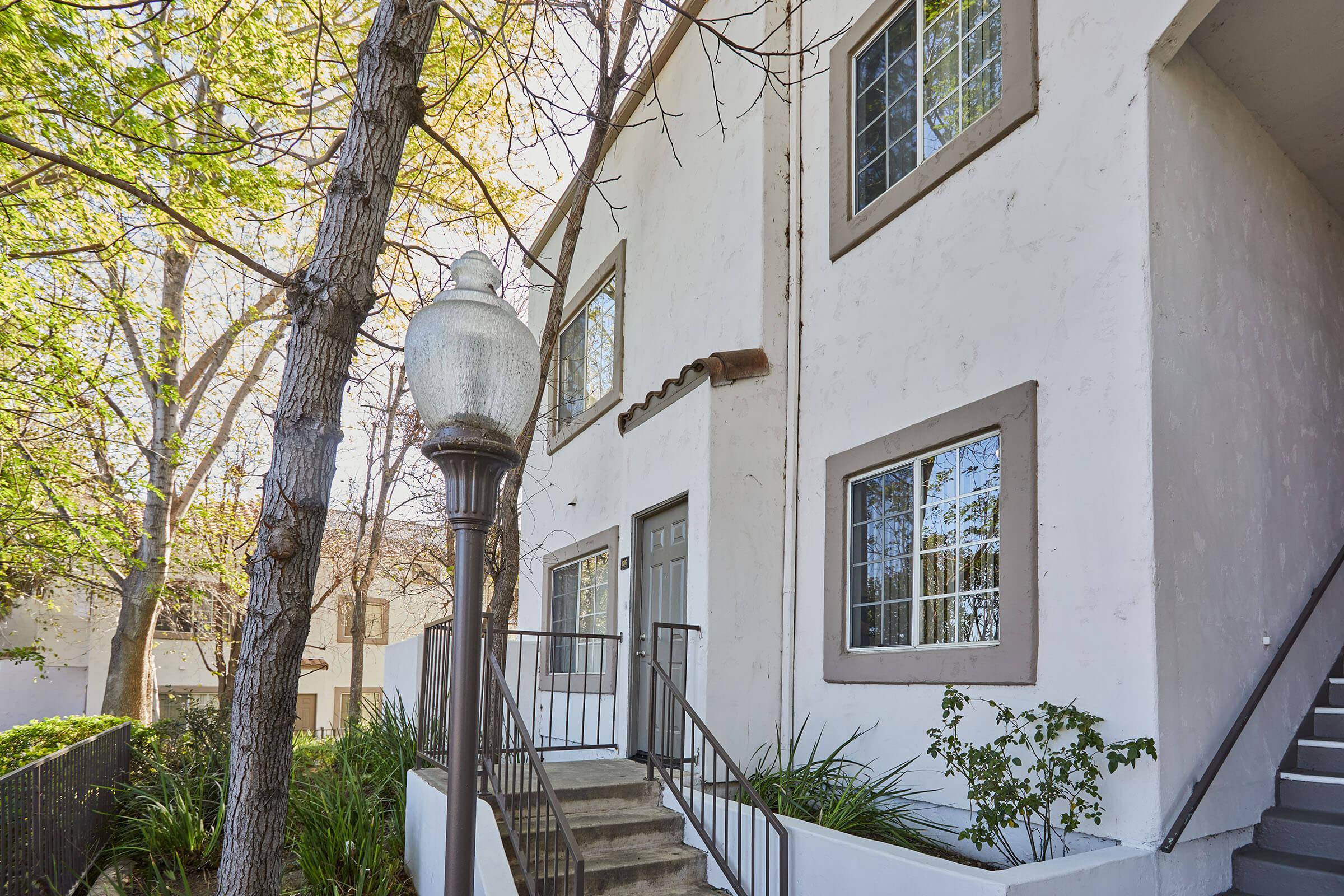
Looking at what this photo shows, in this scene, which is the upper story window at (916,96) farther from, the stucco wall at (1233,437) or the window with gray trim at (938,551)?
the window with gray trim at (938,551)

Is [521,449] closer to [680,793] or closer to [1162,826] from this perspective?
[680,793]

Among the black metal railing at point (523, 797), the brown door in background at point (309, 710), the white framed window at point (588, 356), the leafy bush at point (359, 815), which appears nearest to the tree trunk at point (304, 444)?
the black metal railing at point (523, 797)

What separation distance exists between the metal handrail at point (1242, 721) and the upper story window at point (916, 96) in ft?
10.5

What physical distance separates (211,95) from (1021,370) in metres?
10.1

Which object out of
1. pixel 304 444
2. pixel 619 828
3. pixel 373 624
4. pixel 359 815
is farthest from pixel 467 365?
pixel 373 624

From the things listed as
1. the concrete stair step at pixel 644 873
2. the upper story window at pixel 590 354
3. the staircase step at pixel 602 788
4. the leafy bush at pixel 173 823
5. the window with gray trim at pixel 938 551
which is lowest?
the leafy bush at pixel 173 823

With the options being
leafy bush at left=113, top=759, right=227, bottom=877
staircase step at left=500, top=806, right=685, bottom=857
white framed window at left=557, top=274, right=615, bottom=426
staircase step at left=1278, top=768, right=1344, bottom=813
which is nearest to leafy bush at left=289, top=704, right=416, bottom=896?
leafy bush at left=113, top=759, right=227, bottom=877

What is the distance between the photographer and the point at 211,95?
10547 mm

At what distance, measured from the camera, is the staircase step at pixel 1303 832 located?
4078 mm

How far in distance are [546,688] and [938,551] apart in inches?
233

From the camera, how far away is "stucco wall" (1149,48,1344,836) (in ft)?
13.9

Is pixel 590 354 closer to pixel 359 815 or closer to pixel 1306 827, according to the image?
pixel 359 815

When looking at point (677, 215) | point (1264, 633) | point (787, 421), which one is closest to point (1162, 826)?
point (1264, 633)

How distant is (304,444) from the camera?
4477 millimetres
